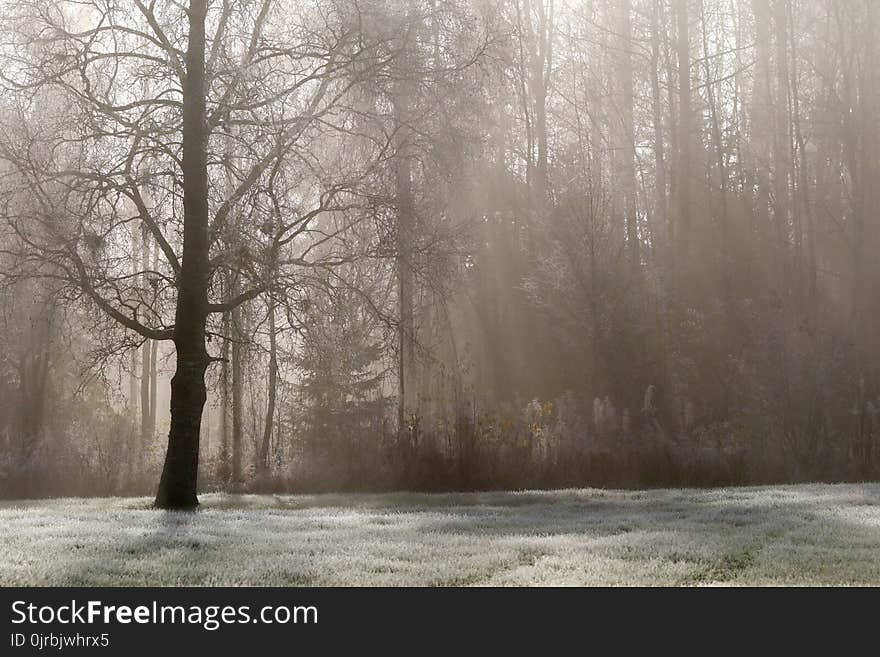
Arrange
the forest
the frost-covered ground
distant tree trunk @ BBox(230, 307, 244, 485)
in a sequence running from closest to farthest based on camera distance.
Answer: the frost-covered ground, the forest, distant tree trunk @ BBox(230, 307, 244, 485)

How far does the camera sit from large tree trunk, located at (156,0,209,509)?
11844 mm

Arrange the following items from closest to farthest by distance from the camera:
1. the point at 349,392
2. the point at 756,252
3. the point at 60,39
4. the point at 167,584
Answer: the point at 167,584, the point at 60,39, the point at 349,392, the point at 756,252

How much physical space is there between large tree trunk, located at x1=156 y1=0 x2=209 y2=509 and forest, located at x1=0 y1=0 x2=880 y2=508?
1.5 inches

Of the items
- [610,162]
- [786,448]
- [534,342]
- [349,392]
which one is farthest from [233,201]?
[610,162]

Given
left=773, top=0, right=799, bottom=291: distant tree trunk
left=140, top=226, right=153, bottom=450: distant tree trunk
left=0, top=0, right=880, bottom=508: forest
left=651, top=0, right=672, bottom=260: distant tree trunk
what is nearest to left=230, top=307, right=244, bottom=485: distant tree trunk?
left=0, top=0, right=880, bottom=508: forest

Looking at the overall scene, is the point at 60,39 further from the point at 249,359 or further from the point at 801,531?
the point at 801,531

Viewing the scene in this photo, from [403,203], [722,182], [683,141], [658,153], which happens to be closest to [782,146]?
[722,182]

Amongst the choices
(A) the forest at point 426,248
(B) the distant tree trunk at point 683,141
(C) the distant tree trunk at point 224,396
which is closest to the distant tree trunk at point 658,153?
(A) the forest at point 426,248

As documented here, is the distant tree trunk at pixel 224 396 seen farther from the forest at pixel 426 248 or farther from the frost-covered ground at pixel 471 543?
the frost-covered ground at pixel 471 543

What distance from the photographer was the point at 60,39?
11773 mm

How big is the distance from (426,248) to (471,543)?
19.0 ft

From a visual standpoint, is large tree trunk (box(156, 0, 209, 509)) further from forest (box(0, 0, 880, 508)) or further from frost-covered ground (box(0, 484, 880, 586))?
frost-covered ground (box(0, 484, 880, 586))
